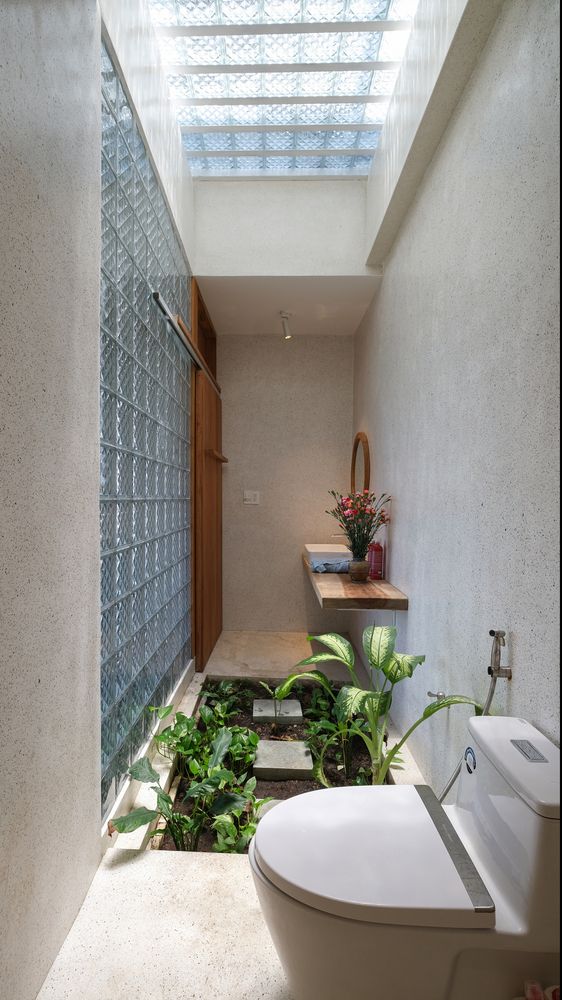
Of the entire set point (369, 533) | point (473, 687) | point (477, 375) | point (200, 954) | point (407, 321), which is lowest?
point (200, 954)

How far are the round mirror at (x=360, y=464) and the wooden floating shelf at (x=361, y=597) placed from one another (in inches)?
35.4

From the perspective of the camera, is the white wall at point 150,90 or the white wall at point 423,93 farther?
the white wall at point 150,90

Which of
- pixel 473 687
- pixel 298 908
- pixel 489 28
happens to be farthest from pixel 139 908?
pixel 489 28

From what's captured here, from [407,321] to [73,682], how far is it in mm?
1841

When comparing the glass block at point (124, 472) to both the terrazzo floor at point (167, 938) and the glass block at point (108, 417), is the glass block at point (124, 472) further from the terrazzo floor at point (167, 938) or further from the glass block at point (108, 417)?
A: the terrazzo floor at point (167, 938)

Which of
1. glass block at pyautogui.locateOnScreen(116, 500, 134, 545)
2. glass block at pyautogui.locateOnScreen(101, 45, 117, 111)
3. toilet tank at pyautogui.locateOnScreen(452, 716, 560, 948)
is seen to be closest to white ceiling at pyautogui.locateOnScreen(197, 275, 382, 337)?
glass block at pyautogui.locateOnScreen(101, 45, 117, 111)

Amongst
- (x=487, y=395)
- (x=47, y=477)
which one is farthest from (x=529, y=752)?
(x=47, y=477)

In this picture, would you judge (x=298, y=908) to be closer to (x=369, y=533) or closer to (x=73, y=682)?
(x=73, y=682)

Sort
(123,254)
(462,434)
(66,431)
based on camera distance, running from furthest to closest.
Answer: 1. (123,254)
2. (462,434)
3. (66,431)

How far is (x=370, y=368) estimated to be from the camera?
3.29m

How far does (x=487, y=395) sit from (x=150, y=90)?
1630 millimetres

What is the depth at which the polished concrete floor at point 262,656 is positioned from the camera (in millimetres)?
3108

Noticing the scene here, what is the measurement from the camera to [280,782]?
83.4 inches

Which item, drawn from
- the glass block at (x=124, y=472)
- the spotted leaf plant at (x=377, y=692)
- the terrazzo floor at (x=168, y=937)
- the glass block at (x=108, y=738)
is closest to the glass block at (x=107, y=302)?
the glass block at (x=124, y=472)
